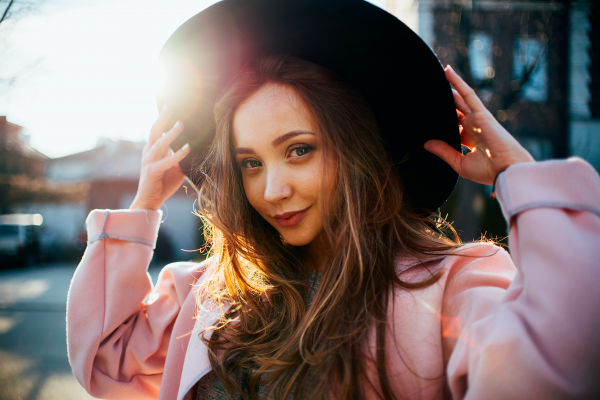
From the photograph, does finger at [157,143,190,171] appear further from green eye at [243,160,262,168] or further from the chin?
the chin

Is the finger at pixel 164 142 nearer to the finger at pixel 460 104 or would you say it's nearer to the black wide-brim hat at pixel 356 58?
the black wide-brim hat at pixel 356 58

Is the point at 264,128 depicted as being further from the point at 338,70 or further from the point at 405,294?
the point at 405,294

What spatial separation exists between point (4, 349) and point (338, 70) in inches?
129

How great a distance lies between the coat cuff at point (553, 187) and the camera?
925mm

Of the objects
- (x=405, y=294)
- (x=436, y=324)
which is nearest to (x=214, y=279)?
(x=405, y=294)

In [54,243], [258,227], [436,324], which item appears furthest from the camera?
[54,243]

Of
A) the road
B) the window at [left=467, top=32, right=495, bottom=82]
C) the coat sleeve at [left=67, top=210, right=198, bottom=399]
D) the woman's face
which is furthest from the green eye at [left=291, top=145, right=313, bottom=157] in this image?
the window at [left=467, top=32, right=495, bottom=82]

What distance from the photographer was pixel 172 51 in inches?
61.8

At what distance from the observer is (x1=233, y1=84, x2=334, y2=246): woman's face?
1.38 meters

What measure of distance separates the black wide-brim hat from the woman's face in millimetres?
233

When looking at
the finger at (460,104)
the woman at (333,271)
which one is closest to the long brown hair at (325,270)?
the woman at (333,271)

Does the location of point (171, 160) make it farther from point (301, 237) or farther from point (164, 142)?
point (301, 237)

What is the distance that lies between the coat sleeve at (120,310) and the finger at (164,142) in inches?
13.2

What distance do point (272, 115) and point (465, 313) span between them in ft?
3.45
